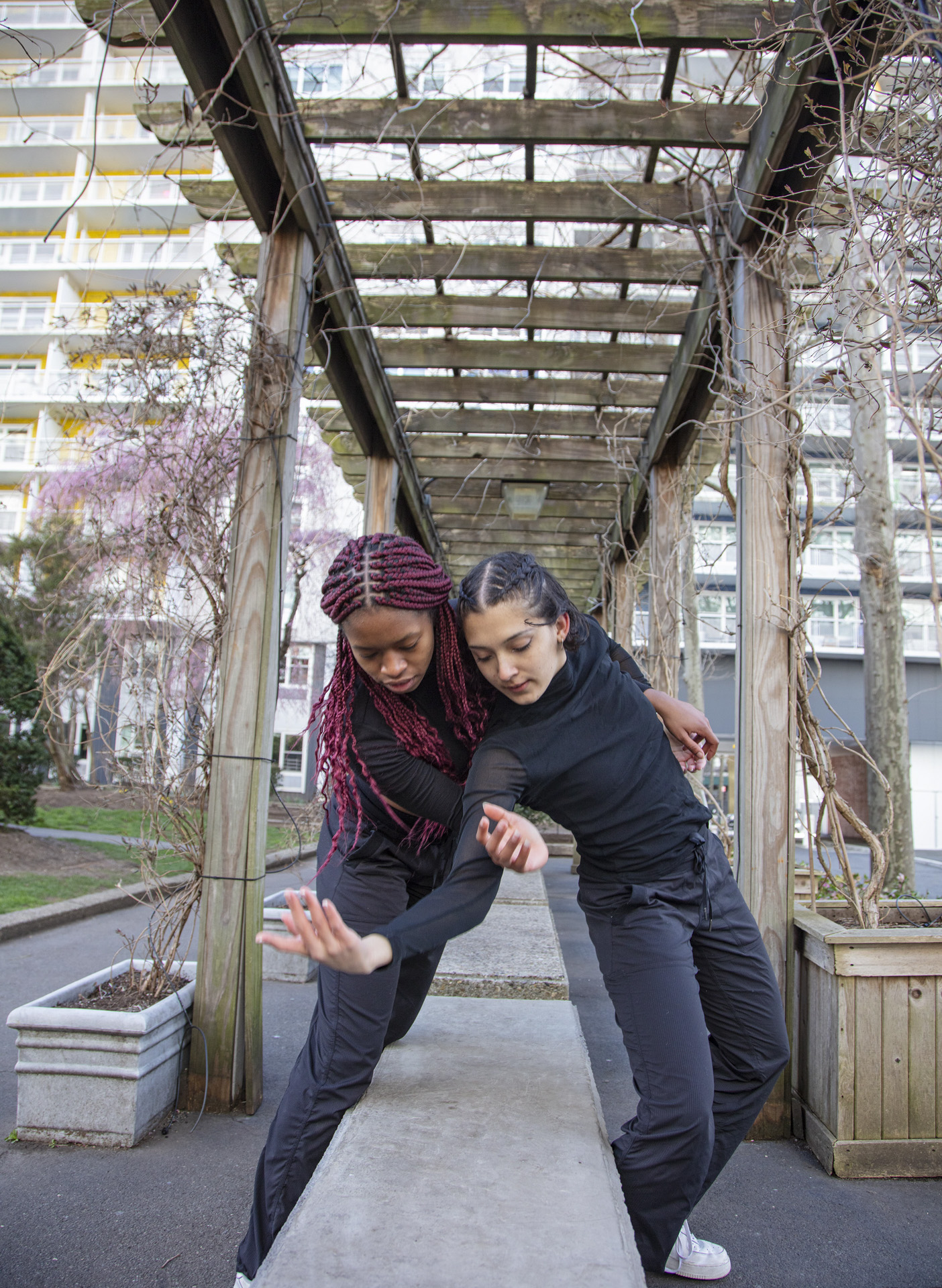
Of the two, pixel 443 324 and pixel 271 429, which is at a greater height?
pixel 443 324

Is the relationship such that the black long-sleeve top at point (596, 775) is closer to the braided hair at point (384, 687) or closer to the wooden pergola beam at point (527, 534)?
the braided hair at point (384, 687)

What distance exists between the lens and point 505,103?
359 cm

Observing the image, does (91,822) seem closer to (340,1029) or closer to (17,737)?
(17,737)

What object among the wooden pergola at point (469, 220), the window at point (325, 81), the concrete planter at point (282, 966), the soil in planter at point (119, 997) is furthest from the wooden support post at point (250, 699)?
the concrete planter at point (282, 966)

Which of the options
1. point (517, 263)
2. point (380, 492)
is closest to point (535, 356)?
point (517, 263)

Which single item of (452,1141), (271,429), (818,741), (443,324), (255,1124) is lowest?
(255,1124)

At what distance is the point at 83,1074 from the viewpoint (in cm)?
279

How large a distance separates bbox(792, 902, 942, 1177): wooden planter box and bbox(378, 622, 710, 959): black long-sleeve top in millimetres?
1165

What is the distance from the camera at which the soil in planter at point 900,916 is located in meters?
3.58

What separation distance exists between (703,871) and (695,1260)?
0.99 metres

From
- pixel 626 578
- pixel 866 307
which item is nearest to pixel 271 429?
pixel 866 307

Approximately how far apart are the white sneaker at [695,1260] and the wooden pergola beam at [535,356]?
4.65m

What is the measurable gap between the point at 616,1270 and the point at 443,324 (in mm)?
4591

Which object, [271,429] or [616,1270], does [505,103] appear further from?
[616,1270]
